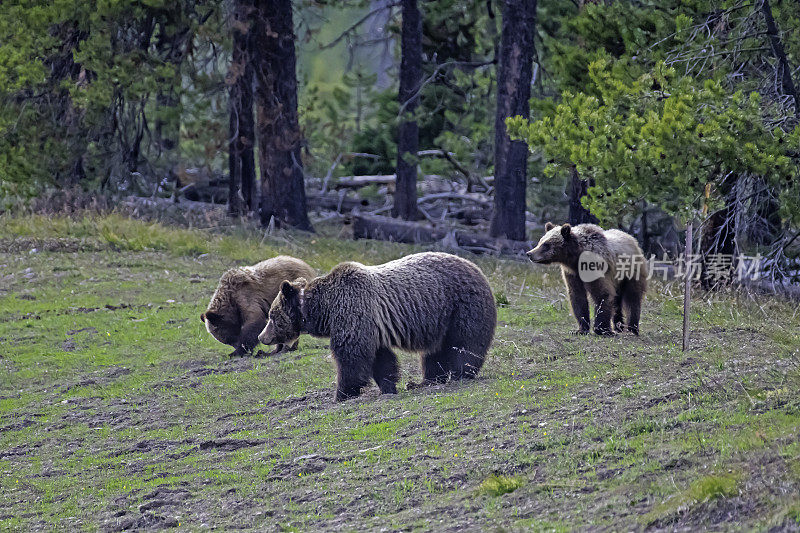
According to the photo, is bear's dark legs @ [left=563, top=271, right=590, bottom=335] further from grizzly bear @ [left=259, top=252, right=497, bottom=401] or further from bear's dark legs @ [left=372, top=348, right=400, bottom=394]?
bear's dark legs @ [left=372, top=348, right=400, bottom=394]

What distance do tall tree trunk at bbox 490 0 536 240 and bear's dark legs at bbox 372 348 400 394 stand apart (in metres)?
11.8

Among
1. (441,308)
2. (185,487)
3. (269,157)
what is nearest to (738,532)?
(185,487)

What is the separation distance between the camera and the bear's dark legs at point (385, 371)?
1011cm

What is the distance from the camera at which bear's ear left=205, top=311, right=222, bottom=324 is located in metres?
12.8

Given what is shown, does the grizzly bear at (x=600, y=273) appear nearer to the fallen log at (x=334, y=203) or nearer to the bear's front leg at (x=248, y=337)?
the bear's front leg at (x=248, y=337)

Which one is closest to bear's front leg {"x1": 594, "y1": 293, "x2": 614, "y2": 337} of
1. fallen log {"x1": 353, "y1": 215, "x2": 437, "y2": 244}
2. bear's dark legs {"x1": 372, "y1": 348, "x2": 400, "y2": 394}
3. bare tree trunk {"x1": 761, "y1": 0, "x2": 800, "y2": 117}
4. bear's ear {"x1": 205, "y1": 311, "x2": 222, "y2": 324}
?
bear's dark legs {"x1": 372, "y1": 348, "x2": 400, "y2": 394}

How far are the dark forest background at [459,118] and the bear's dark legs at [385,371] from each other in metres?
Answer: 3.66

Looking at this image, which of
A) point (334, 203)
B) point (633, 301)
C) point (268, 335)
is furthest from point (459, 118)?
point (268, 335)

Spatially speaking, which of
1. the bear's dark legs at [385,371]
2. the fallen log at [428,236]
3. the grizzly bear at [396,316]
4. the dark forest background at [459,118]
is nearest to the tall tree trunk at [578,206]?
the dark forest background at [459,118]

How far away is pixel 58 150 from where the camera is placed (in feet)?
76.4

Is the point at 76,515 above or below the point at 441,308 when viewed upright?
below

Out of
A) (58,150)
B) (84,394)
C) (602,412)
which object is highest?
(58,150)

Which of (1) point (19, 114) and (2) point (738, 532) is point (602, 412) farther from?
(1) point (19, 114)

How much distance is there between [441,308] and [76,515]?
13.3 ft
